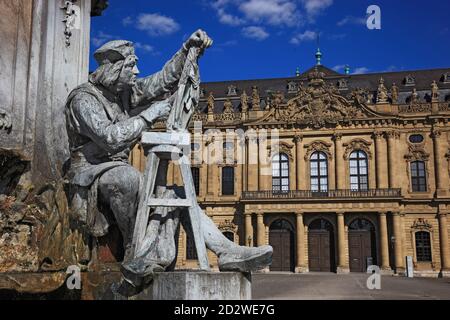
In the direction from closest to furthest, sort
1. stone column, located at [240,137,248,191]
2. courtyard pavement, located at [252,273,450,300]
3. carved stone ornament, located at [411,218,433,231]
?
1. courtyard pavement, located at [252,273,450,300]
2. carved stone ornament, located at [411,218,433,231]
3. stone column, located at [240,137,248,191]

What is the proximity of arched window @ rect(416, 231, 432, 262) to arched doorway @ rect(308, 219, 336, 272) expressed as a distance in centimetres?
592

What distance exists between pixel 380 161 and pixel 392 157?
2.87 ft

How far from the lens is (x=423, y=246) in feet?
115

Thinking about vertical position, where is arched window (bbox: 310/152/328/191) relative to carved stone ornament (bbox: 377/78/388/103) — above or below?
below

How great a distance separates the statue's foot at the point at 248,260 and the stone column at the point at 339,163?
34.5m

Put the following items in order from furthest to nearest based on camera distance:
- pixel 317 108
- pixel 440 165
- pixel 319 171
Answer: pixel 317 108
pixel 319 171
pixel 440 165

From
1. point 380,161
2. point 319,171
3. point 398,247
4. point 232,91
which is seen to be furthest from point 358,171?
point 232,91

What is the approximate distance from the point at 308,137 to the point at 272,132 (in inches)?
108

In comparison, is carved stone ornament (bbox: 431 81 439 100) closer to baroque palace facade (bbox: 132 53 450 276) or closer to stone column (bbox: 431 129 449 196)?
baroque palace facade (bbox: 132 53 450 276)

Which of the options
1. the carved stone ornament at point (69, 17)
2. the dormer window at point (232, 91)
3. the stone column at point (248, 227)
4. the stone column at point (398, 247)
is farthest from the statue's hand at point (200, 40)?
the dormer window at point (232, 91)

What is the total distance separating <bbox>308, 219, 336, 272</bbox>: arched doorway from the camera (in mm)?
35312

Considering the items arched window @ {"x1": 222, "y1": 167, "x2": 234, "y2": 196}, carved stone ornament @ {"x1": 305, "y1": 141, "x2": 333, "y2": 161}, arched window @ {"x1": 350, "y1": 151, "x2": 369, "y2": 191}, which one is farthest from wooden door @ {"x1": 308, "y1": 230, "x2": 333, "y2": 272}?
arched window @ {"x1": 222, "y1": 167, "x2": 234, "y2": 196}

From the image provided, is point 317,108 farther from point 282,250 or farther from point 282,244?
point 282,250
